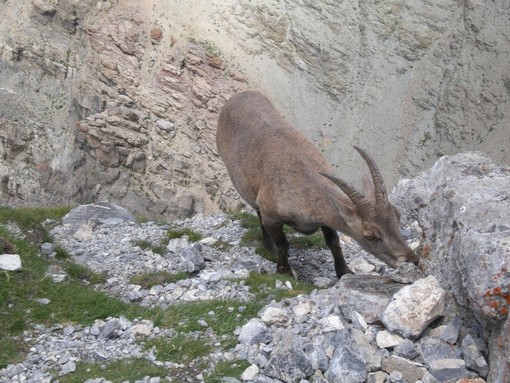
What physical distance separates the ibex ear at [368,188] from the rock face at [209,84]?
60071 millimetres

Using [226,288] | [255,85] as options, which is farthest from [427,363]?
[255,85]

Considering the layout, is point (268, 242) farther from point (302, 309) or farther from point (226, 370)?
point (226, 370)

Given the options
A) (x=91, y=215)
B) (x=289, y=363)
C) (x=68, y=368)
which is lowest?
(x=91, y=215)

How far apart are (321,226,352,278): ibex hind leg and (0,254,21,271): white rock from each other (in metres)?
5.81

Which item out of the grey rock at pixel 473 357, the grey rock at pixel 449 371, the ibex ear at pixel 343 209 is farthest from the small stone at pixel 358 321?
the ibex ear at pixel 343 209

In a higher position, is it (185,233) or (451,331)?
(451,331)

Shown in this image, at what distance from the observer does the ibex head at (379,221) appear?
10.6 meters

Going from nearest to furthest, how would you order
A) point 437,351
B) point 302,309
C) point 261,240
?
point 437,351 → point 302,309 → point 261,240

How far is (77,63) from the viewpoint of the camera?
78.6m

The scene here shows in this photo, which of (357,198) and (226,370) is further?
(357,198)

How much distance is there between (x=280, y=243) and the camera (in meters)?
13.5

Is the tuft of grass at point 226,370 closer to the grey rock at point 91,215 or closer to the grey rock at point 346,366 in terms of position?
the grey rock at point 346,366

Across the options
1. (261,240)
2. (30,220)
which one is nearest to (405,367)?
(261,240)

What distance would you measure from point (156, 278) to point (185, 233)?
342 centimetres
